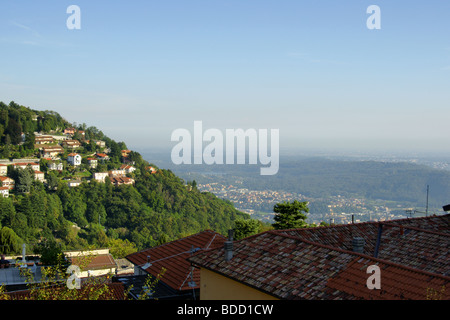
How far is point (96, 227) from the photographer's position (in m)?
83.1

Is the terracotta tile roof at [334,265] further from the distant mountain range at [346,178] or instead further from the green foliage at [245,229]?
the distant mountain range at [346,178]

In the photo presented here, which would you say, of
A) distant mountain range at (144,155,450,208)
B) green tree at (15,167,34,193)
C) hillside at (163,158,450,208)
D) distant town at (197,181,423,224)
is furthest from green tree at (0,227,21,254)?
distant mountain range at (144,155,450,208)

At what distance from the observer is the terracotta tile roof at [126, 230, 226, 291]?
1322 cm

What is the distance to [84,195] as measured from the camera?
9600 centimetres

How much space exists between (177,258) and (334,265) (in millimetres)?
8079

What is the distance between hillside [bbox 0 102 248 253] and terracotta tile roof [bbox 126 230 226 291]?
39.2 meters

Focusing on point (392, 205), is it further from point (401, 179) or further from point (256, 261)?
point (256, 261)

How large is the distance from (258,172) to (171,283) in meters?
138

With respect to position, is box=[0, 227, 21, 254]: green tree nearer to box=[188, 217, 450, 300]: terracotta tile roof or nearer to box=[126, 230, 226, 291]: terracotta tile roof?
box=[126, 230, 226, 291]: terracotta tile roof

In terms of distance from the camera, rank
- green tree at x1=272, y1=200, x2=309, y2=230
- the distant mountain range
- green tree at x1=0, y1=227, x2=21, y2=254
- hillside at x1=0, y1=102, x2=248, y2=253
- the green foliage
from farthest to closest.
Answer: the distant mountain range < hillside at x1=0, y1=102, x2=248, y2=253 < green tree at x1=0, y1=227, x2=21, y2=254 < the green foliage < green tree at x1=272, y1=200, x2=309, y2=230

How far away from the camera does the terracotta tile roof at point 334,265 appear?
6.73 metres
